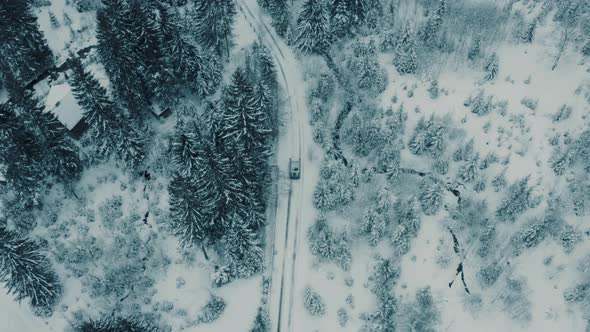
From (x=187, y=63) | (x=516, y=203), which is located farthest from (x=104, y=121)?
(x=516, y=203)

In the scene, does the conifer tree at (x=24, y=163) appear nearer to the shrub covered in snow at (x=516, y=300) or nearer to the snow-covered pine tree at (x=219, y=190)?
the snow-covered pine tree at (x=219, y=190)

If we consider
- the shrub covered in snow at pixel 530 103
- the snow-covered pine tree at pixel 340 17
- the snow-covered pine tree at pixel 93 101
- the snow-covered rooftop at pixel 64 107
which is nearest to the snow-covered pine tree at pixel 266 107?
the snow-covered pine tree at pixel 93 101

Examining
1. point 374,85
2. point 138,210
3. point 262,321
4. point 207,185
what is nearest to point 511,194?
point 374,85

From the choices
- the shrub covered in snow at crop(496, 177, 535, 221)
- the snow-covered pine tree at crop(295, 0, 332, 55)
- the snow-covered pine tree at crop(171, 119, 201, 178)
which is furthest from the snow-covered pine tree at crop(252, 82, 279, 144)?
the shrub covered in snow at crop(496, 177, 535, 221)

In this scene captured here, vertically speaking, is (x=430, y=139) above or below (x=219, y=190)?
below

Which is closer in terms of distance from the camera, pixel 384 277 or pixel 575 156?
pixel 384 277

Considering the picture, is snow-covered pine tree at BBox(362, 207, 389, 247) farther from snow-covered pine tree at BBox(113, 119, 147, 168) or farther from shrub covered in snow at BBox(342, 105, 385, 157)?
snow-covered pine tree at BBox(113, 119, 147, 168)

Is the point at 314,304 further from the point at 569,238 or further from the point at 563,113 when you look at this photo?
the point at 563,113
